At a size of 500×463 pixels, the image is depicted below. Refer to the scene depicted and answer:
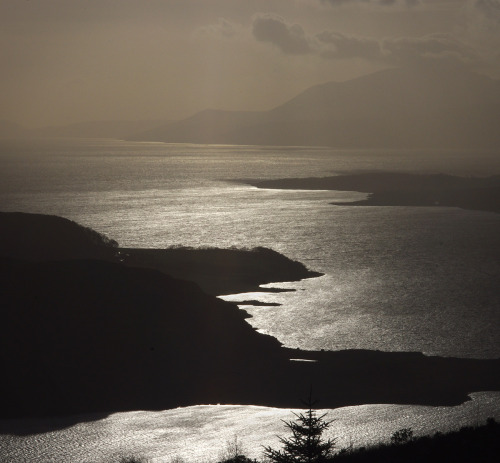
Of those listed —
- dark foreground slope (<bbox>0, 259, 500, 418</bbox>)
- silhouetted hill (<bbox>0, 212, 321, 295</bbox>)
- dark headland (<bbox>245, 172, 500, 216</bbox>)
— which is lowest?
dark foreground slope (<bbox>0, 259, 500, 418</bbox>)

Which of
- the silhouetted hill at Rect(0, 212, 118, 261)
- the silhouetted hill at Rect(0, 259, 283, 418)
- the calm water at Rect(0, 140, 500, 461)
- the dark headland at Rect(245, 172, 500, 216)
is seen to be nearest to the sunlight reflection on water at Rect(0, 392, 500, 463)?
the calm water at Rect(0, 140, 500, 461)

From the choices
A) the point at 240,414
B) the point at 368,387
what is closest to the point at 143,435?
the point at 240,414

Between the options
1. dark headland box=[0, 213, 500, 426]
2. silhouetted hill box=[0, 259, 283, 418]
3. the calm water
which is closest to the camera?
silhouetted hill box=[0, 259, 283, 418]

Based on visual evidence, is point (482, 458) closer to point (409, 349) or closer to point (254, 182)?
point (409, 349)

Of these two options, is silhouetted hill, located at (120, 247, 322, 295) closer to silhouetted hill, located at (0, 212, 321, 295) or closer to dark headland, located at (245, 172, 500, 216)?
silhouetted hill, located at (0, 212, 321, 295)

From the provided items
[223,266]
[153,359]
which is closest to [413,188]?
[223,266]

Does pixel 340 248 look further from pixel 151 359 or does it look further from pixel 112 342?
pixel 112 342

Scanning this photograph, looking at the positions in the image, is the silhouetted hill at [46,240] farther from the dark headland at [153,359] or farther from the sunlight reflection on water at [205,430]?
the sunlight reflection on water at [205,430]

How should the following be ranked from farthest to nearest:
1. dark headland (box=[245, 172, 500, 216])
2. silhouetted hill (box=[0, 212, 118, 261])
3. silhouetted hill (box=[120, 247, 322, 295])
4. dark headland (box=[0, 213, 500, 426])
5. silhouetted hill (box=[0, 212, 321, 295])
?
dark headland (box=[245, 172, 500, 216])
silhouetted hill (box=[120, 247, 322, 295])
silhouetted hill (box=[0, 212, 321, 295])
silhouetted hill (box=[0, 212, 118, 261])
dark headland (box=[0, 213, 500, 426])
